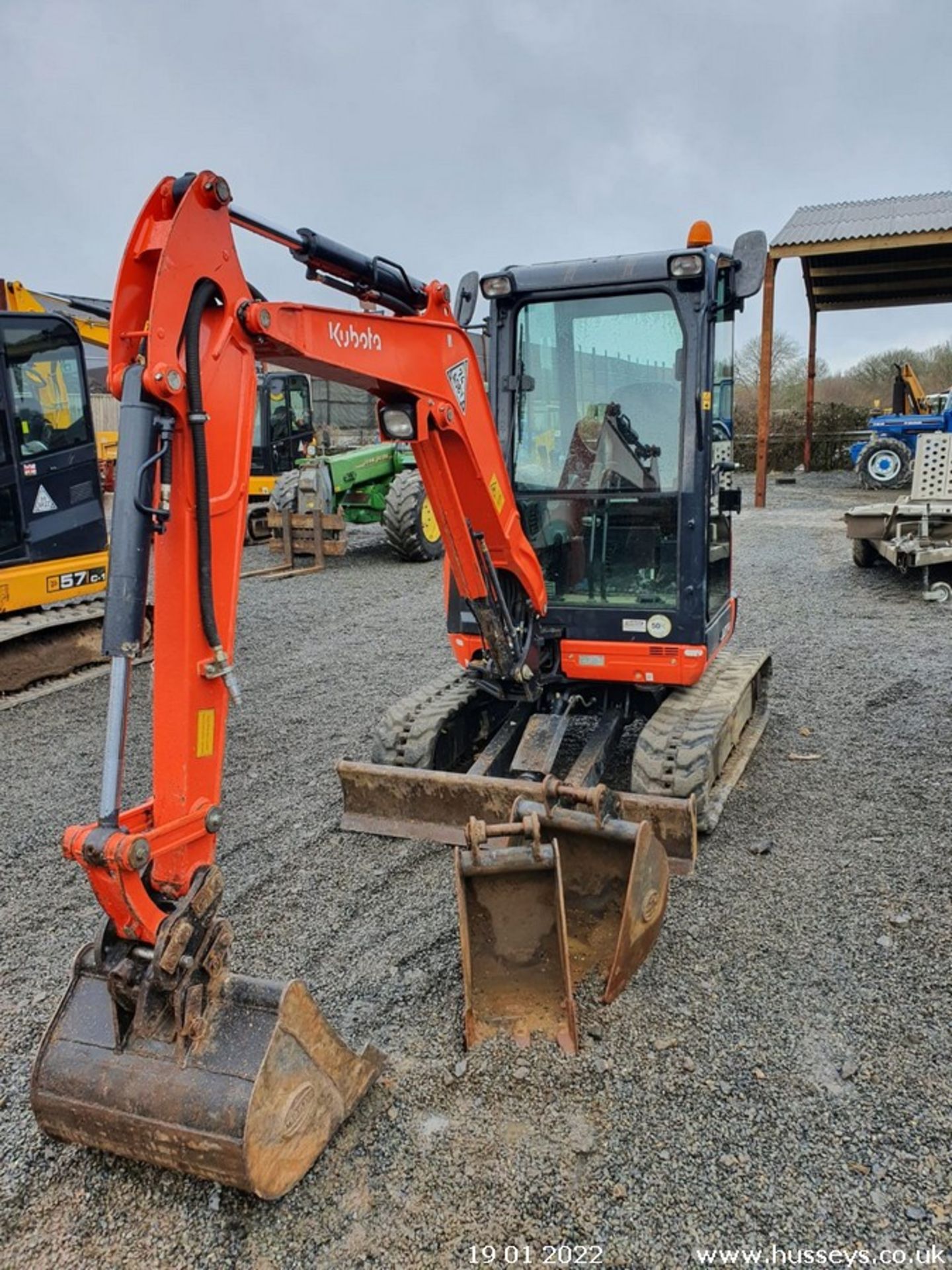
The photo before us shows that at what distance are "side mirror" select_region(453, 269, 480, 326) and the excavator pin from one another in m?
3.00

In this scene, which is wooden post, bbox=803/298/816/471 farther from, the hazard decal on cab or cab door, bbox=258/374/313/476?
the hazard decal on cab

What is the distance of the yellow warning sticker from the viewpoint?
2518 mm

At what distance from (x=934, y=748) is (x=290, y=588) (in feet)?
26.1

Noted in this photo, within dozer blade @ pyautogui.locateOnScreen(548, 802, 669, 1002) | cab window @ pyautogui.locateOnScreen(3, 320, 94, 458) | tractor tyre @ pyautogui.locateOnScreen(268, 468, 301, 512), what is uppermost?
cab window @ pyautogui.locateOnScreen(3, 320, 94, 458)

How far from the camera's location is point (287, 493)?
1318cm

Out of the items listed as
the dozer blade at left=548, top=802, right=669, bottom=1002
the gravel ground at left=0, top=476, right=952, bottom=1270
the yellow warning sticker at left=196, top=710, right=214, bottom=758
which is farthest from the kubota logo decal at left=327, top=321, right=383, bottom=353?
the gravel ground at left=0, top=476, right=952, bottom=1270

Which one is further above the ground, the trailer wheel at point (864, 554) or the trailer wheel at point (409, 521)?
the trailer wheel at point (409, 521)

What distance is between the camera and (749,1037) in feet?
9.41

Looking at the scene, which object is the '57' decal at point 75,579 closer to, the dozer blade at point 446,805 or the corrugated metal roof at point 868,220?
the dozer blade at point 446,805

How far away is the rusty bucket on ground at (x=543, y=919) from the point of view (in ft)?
9.61

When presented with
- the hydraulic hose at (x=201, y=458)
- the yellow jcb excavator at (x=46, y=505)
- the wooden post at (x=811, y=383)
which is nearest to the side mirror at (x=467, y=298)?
the hydraulic hose at (x=201, y=458)

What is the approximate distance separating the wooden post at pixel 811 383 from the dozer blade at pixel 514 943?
64.7ft

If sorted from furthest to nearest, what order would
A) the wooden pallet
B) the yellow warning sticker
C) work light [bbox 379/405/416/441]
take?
the wooden pallet → work light [bbox 379/405/416/441] → the yellow warning sticker
